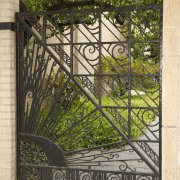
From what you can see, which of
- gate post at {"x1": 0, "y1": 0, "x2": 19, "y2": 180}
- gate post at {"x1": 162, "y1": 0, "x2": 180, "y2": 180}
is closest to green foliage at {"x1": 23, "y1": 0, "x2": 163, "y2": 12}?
gate post at {"x1": 0, "y1": 0, "x2": 19, "y2": 180}

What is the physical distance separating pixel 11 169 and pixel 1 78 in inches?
45.0

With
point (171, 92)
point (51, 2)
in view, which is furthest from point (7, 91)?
point (51, 2)

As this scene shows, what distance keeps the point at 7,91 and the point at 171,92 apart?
6.44 ft

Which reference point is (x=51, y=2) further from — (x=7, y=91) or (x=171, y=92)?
(x=171, y=92)

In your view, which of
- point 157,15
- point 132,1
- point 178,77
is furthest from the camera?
point 132,1

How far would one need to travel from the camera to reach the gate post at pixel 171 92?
11.2 ft

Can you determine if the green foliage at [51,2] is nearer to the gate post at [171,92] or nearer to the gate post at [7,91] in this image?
the gate post at [7,91]

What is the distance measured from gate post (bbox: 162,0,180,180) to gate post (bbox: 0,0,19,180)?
6.02 ft

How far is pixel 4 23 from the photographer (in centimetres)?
401

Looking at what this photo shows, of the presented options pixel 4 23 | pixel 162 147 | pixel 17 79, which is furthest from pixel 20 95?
pixel 162 147

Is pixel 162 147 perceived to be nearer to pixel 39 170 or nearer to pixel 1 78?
pixel 39 170

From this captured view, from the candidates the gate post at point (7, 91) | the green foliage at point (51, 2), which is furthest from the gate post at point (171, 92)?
the green foliage at point (51, 2)

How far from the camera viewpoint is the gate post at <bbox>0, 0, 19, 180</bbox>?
4.03 meters

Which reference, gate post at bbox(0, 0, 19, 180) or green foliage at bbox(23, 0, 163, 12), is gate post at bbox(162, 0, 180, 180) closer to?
gate post at bbox(0, 0, 19, 180)
